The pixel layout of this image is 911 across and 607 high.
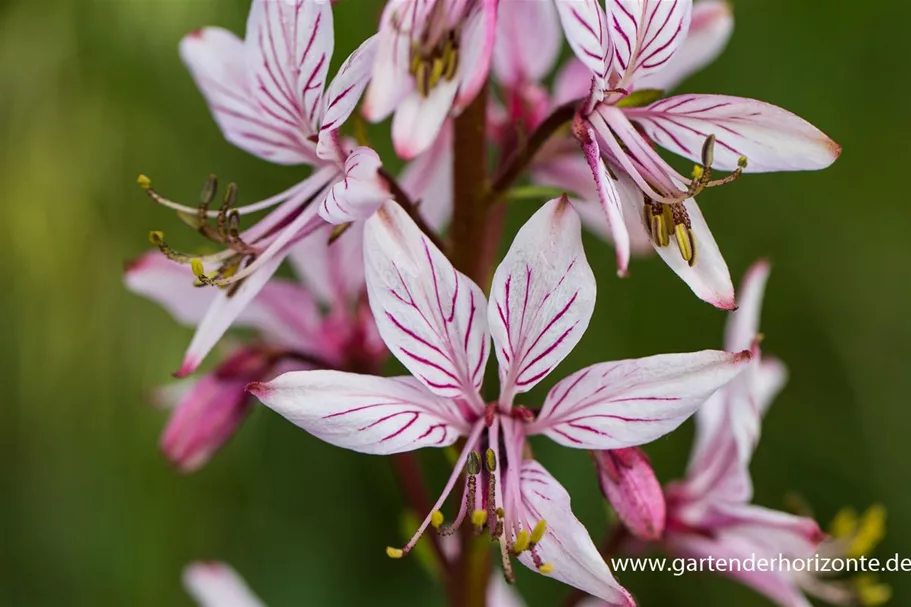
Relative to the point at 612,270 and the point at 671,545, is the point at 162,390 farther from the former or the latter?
the point at 612,270

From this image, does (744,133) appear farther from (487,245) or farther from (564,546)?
(564,546)

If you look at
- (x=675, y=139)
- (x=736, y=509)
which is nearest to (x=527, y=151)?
(x=675, y=139)

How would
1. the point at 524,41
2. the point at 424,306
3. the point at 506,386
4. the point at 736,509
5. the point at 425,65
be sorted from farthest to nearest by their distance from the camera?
1. the point at 524,41
2. the point at 736,509
3. the point at 506,386
4. the point at 424,306
5. the point at 425,65

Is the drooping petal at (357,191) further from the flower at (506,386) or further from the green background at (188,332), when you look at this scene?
the green background at (188,332)

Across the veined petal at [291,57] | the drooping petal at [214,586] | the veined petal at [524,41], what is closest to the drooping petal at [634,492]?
the veined petal at [291,57]

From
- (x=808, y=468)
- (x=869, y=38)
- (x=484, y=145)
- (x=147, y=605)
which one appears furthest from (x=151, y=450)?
(x=869, y=38)

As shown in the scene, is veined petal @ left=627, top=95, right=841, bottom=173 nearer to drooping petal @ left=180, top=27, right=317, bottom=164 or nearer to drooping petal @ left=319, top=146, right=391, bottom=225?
drooping petal @ left=319, top=146, right=391, bottom=225
